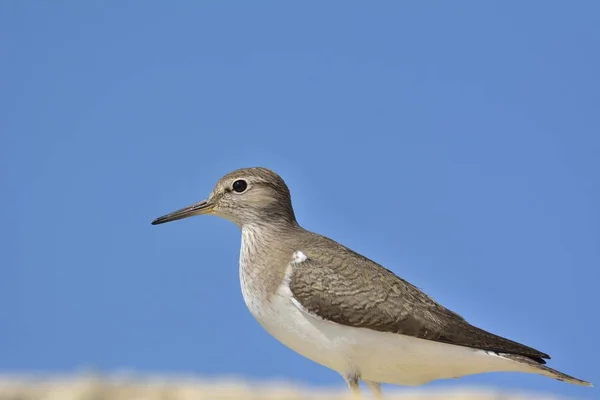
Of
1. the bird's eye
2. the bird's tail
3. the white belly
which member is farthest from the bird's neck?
the bird's tail

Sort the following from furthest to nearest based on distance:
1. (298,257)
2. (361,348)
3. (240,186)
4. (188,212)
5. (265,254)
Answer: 1. (188,212)
2. (240,186)
3. (265,254)
4. (298,257)
5. (361,348)

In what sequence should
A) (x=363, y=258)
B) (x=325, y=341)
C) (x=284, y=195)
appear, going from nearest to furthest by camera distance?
(x=325, y=341)
(x=363, y=258)
(x=284, y=195)

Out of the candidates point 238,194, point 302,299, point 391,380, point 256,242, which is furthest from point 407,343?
point 238,194

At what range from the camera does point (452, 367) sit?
1177cm

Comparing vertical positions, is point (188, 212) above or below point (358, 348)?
above

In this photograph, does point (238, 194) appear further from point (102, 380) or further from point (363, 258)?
point (102, 380)

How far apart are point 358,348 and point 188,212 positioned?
150 inches

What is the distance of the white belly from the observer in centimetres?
1141

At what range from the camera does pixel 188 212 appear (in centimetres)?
1392

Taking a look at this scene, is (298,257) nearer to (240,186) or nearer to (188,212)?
(240,186)

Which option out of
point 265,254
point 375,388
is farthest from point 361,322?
point 265,254

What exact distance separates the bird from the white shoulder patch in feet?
0.04

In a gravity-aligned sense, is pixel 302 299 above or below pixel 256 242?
below

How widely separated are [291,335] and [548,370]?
10.5ft
